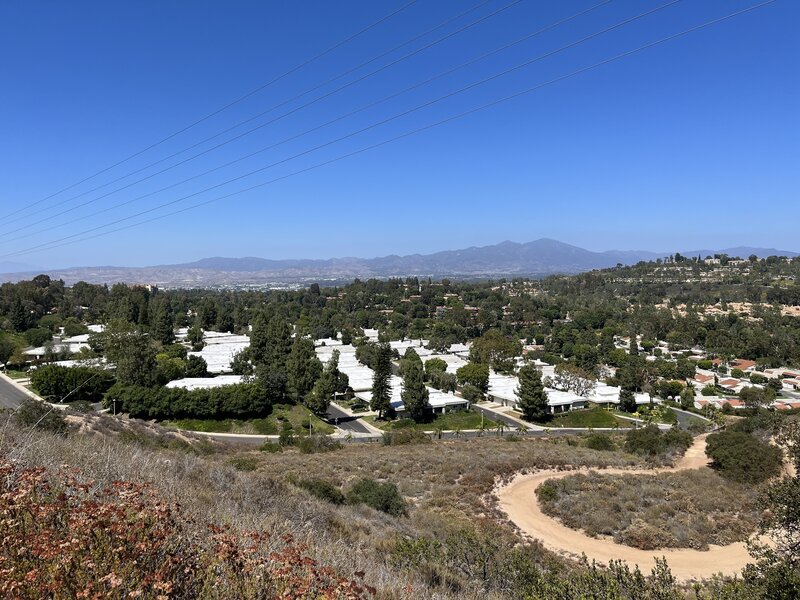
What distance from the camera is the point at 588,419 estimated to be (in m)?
35.4

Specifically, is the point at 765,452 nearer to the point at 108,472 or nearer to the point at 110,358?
the point at 108,472

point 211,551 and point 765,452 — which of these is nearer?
point 211,551

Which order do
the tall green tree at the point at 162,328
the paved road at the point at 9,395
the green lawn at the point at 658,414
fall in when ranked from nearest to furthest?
the paved road at the point at 9,395, the green lawn at the point at 658,414, the tall green tree at the point at 162,328

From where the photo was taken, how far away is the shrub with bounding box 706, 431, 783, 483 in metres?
14.9

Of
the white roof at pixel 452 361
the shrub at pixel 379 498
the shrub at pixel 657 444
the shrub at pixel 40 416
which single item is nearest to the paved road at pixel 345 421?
the shrub at pixel 657 444

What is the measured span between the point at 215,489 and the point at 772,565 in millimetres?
7625

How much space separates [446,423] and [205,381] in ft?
60.9

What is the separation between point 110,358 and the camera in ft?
120

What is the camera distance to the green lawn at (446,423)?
32781 mm

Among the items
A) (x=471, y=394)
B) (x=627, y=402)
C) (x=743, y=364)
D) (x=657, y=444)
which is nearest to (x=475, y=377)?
(x=471, y=394)

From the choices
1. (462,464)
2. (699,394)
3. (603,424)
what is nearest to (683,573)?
(462,464)

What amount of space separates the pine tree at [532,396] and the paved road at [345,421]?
1188 centimetres

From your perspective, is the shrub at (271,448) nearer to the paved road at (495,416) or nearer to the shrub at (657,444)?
the shrub at (657,444)

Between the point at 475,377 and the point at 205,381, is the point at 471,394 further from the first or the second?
the point at 205,381
